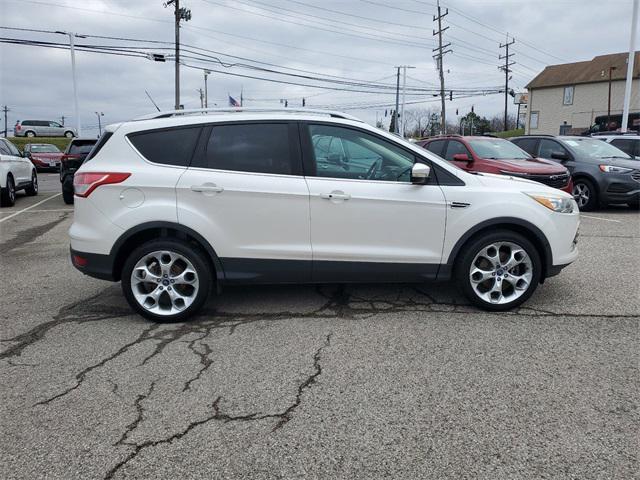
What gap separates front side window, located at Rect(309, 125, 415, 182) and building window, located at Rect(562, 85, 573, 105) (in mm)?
56931

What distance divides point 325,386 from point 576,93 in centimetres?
5851

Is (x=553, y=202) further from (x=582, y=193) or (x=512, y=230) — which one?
(x=582, y=193)

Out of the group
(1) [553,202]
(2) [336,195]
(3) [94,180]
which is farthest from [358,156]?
(3) [94,180]

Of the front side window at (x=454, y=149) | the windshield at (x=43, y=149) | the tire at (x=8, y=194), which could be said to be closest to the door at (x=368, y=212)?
the front side window at (x=454, y=149)

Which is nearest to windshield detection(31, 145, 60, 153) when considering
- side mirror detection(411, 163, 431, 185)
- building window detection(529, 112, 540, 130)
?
side mirror detection(411, 163, 431, 185)

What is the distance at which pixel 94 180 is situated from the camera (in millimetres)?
4223

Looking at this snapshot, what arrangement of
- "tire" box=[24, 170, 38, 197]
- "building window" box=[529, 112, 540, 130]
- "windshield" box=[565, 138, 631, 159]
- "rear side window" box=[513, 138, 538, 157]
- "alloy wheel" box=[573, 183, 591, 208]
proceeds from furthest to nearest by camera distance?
Answer: 1. "building window" box=[529, 112, 540, 130]
2. "tire" box=[24, 170, 38, 197]
3. "rear side window" box=[513, 138, 538, 157]
4. "windshield" box=[565, 138, 631, 159]
5. "alloy wheel" box=[573, 183, 591, 208]

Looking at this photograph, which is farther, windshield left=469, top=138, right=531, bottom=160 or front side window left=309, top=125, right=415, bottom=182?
windshield left=469, top=138, right=531, bottom=160

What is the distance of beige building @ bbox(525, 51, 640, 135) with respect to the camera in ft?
161

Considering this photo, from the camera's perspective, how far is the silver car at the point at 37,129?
40.4 metres

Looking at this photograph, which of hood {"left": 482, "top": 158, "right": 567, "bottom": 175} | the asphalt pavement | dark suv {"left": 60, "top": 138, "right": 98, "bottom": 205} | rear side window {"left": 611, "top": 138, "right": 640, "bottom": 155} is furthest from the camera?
rear side window {"left": 611, "top": 138, "right": 640, "bottom": 155}

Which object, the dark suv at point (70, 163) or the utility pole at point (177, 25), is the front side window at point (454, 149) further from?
the utility pole at point (177, 25)

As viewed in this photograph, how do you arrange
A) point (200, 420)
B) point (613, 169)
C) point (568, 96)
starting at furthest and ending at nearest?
point (568, 96) < point (613, 169) < point (200, 420)

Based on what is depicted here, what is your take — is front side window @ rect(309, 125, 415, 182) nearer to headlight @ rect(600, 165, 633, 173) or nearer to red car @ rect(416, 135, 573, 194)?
red car @ rect(416, 135, 573, 194)
